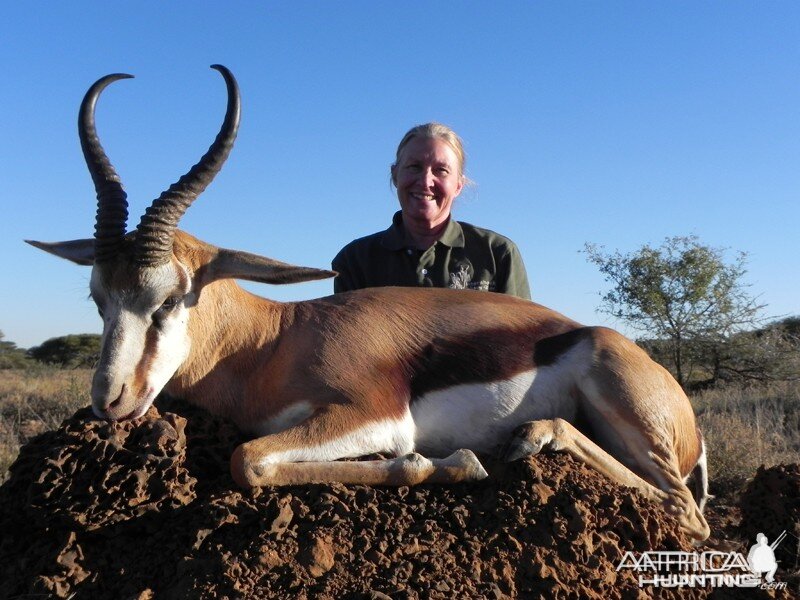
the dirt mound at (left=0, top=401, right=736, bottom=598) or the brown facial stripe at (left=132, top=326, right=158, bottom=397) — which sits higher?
the brown facial stripe at (left=132, top=326, right=158, bottom=397)

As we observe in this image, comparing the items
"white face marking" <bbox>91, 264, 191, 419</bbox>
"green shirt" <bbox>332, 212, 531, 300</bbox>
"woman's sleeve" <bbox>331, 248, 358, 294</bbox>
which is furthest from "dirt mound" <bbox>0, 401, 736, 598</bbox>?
"woman's sleeve" <bbox>331, 248, 358, 294</bbox>

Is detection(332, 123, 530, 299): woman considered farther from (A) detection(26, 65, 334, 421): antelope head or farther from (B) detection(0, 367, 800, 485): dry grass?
(A) detection(26, 65, 334, 421): antelope head

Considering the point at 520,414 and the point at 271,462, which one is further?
the point at 520,414

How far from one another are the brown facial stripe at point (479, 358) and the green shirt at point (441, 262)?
2955 millimetres

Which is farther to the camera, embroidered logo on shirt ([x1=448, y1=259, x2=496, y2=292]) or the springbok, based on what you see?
embroidered logo on shirt ([x1=448, y1=259, x2=496, y2=292])

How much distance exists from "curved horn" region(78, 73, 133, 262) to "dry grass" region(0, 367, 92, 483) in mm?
3513

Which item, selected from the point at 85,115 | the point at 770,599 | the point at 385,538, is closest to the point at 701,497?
the point at 770,599

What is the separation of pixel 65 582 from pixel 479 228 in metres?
6.04

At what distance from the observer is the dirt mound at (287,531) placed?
3.41 m

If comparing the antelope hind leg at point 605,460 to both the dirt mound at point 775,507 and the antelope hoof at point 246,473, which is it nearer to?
the dirt mound at point 775,507

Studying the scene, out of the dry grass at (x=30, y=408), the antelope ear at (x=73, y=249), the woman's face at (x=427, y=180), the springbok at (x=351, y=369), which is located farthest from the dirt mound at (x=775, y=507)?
the dry grass at (x=30, y=408)

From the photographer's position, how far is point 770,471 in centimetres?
518

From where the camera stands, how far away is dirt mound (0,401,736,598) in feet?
11.2

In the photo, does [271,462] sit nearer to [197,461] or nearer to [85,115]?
[197,461]
